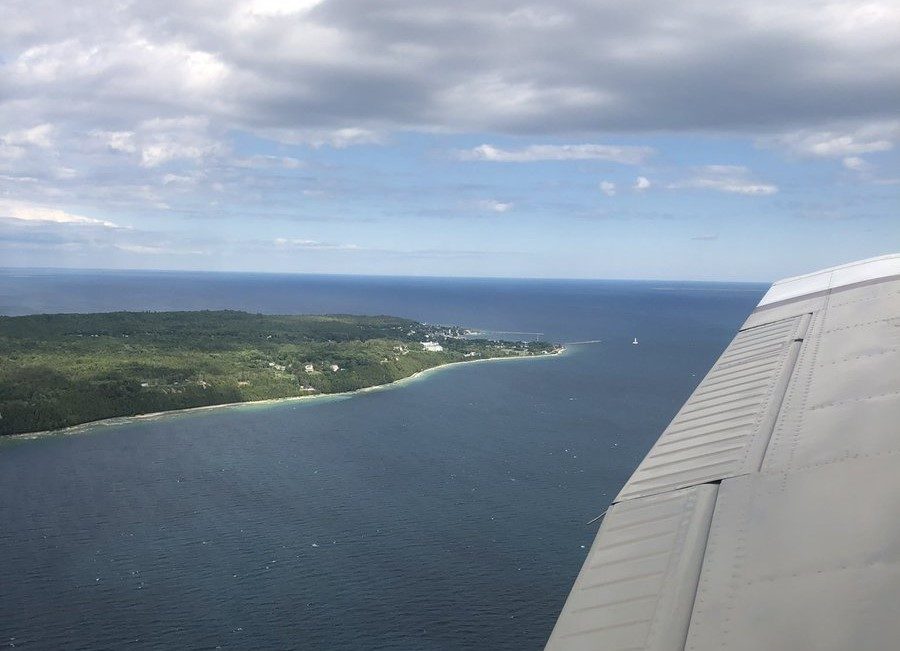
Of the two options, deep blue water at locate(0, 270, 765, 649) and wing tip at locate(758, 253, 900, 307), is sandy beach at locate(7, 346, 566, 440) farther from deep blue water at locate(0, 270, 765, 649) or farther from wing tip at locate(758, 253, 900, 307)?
wing tip at locate(758, 253, 900, 307)

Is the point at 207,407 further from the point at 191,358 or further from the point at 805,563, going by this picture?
the point at 805,563

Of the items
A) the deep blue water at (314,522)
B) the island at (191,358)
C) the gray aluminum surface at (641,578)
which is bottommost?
the deep blue water at (314,522)

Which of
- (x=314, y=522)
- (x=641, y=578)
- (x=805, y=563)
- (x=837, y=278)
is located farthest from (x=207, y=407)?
(x=805, y=563)

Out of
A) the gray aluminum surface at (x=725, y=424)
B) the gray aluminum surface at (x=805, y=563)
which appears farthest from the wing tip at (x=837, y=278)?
the gray aluminum surface at (x=805, y=563)

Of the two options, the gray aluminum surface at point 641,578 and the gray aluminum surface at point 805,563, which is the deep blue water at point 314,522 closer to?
the gray aluminum surface at point 641,578

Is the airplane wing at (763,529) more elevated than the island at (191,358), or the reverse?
the airplane wing at (763,529)

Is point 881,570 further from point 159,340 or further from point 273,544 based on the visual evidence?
point 159,340

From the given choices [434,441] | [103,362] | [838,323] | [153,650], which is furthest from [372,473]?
[103,362]
